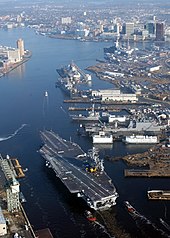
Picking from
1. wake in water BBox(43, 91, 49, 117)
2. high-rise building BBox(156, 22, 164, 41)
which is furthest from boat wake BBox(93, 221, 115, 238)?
high-rise building BBox(156, 22, 164, 41)

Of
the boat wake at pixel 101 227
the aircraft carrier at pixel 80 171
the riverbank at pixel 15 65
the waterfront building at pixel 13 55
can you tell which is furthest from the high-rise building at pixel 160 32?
the boat wake at pixel 101 227

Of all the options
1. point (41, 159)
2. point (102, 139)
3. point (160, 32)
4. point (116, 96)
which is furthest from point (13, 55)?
point (41, 159)

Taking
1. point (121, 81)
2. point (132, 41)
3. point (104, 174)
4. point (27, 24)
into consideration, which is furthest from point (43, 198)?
point (27, 24)

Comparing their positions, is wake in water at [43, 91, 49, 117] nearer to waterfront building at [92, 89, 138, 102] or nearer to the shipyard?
the shipyard

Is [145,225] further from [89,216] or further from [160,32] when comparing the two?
[160,32]

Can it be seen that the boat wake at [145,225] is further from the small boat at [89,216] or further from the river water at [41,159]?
the small boat at [89,216]
